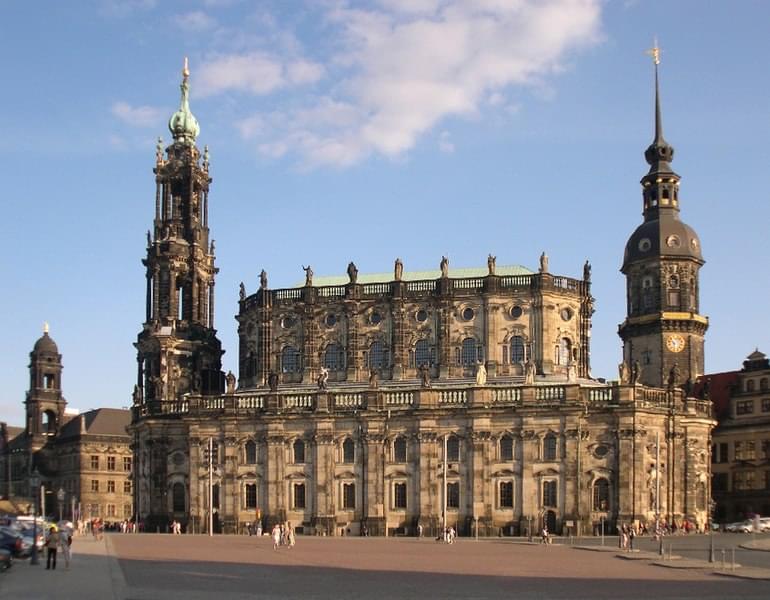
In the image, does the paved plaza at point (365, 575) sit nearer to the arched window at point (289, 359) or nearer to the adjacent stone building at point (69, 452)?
the arched window at point (289, 359)

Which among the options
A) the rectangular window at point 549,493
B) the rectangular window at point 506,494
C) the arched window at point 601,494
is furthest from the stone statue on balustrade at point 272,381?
the arched window at point 601,494

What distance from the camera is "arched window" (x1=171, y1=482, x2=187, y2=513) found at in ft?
338

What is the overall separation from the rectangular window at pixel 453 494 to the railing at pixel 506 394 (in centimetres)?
699

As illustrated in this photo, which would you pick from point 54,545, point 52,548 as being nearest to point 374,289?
point 52,548

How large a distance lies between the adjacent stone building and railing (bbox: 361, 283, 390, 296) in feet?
191

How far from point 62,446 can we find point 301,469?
232ft

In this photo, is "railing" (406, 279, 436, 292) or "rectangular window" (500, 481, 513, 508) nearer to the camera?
"rectangular window" (500, 481, 513, 508)

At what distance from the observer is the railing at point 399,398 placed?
96.7 metres

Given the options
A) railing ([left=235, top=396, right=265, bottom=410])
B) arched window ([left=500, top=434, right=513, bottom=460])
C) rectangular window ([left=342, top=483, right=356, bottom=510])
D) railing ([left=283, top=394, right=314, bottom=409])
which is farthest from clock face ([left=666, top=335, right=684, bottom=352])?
railing ([left=235, top=396, right=265, bottom=410])

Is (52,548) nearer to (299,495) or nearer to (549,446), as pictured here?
(299,495)

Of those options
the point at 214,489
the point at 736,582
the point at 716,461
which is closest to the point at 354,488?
the point at 214,489

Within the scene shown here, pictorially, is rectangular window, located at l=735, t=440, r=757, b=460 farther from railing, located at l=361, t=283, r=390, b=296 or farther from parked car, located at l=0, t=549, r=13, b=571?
parked car, located at l=0, t=549, r=13, b=571

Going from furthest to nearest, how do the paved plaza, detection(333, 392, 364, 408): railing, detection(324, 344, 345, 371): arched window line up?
detection(324, 344, 345, 371): arched window
detection(333, 392, 364, 408): railing
the paved plaza

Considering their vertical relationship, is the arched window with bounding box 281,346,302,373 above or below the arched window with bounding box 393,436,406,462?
above
